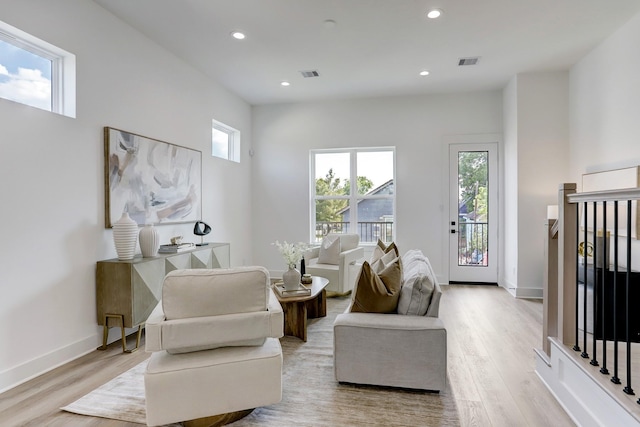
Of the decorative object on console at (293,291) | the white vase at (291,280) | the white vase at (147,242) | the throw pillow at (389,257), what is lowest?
the decorative object on console at (293,291)

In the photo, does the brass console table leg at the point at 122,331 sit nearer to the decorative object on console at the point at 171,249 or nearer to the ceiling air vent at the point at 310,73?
the decorative object on console at the point at 171,249

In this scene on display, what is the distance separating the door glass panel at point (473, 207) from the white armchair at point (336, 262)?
1745mm

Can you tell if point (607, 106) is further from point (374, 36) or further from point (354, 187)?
point (354, 187)

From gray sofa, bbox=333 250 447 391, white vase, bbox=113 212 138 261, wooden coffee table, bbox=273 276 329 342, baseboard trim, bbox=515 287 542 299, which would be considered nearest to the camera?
gray sofa, bbox=333 250 447 391

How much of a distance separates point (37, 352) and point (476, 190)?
568 cm

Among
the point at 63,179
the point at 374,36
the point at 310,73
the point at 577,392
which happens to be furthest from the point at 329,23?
the point at 577,392

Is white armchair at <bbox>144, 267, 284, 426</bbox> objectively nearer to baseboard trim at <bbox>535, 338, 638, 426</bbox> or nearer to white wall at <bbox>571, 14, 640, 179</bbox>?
baseboard trim at <bbox>535, 338, 638, 426</bbox>

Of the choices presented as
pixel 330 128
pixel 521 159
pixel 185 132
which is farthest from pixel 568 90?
pixel 185 132

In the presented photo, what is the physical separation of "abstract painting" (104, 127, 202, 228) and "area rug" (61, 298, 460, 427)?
61.1 inches

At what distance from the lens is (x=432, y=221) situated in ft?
19.0

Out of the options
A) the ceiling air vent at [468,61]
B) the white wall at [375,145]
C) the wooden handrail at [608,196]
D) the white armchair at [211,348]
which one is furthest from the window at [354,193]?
the white armchair at [211,348]

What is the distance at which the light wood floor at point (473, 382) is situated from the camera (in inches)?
82.2

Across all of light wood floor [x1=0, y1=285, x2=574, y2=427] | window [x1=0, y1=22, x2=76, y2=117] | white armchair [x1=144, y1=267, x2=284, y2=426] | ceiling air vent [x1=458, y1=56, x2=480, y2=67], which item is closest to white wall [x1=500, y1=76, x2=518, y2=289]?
ceiling air vent [x1=458, y1=56, x2=480, y2=67]

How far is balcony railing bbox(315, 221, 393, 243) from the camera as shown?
604cm
